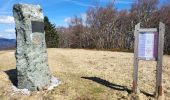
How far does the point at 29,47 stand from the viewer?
10.2 metres

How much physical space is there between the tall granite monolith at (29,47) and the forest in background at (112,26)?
41.7m

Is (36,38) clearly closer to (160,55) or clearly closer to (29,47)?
(29,47)

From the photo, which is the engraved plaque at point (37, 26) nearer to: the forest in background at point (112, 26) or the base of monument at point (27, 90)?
the base of monument at point (27, 90)

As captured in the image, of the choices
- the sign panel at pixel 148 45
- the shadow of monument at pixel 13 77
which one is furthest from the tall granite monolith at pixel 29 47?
the sign panel at pixel 148 45

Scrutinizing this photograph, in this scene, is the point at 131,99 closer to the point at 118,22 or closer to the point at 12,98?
the point at 12,98

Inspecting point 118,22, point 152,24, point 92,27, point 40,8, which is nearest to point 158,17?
point 152,24

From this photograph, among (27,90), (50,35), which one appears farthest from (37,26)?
(50,35)

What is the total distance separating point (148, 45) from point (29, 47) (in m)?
3.99

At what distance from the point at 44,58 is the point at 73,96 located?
75.1 inches

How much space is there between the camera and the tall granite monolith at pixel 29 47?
1015 cm

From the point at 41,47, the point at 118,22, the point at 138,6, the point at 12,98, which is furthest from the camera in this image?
the point at 118,22

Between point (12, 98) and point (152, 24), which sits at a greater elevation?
point (152, 24)

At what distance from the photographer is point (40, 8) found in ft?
35.0

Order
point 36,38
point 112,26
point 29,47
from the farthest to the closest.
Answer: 1. point 112,26
2. point 36,38
3. point 29,47
